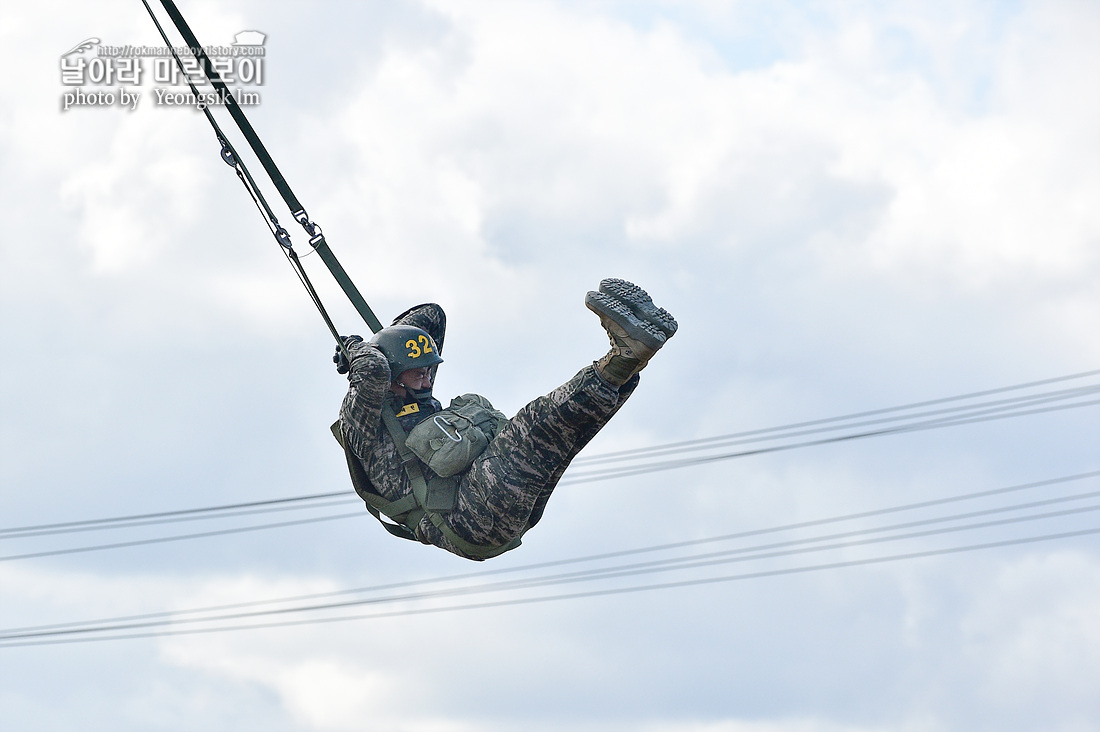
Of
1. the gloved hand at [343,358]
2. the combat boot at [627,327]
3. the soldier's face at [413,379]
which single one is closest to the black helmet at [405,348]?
the soldier's face at [413,379]

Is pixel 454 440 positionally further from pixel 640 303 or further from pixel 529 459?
pixel 640 303

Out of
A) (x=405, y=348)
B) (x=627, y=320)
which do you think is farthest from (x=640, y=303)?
(x=405, y=348)

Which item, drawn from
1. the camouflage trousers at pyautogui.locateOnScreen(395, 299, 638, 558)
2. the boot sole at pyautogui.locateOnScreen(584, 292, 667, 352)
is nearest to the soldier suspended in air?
the camouflage trousers at pyautogui.locateOnScreen(395, 299, 638, 558)

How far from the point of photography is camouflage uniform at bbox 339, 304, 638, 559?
63.2 ft

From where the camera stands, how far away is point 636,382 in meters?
19.5

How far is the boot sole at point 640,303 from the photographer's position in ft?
60.7

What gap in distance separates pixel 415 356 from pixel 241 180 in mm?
3186

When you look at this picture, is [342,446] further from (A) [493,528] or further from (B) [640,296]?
(B) [640,296]

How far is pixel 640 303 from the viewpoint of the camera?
1855cm

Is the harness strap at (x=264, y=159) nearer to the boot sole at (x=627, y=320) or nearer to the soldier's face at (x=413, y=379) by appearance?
the soldier's face at (x=413, y=379)

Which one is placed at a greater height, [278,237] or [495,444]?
[278,237]

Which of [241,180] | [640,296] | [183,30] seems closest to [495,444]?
[640,296]

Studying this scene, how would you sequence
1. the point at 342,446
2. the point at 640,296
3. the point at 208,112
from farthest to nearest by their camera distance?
the point at 342,446
the point at 208,112
the point at 640,296

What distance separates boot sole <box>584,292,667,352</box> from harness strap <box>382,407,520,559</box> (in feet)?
11.8
